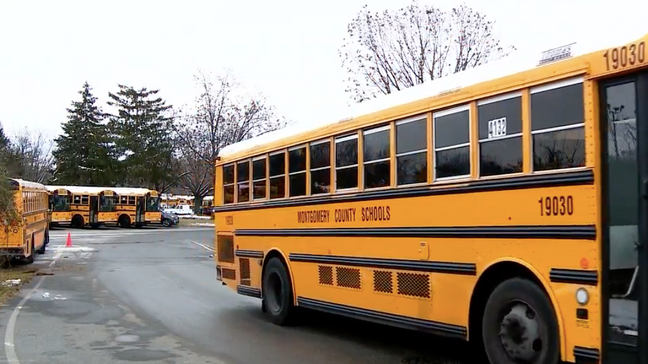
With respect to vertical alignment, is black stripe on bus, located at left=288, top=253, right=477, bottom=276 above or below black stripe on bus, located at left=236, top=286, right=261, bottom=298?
above

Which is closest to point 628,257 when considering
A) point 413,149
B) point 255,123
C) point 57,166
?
point 413,149

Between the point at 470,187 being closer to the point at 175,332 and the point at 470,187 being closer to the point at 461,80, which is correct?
the point at 461,80

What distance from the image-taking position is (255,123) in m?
61.8

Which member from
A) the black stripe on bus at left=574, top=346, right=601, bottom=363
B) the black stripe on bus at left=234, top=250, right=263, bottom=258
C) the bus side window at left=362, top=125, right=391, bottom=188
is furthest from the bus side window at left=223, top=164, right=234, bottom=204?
the black stripe on bus at left=574, top=346, right=601, bottom=363

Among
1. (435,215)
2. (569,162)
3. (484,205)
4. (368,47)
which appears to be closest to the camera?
(569,162)

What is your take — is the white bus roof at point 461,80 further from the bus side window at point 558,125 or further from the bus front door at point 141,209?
the bus front door at point 141,209

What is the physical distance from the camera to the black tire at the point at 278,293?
10148 millimetres

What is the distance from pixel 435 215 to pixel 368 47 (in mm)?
25048

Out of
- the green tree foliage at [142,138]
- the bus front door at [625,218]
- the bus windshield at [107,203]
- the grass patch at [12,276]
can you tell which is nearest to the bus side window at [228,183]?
the grass patch at [12,276]

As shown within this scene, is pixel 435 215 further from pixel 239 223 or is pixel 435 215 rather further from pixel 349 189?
pixel 239 223

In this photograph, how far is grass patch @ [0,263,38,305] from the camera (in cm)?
1405

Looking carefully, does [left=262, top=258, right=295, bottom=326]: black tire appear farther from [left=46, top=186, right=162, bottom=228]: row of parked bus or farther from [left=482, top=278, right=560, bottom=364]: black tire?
[left=46, top=186, right=162, bottom=228]: row of parked bus

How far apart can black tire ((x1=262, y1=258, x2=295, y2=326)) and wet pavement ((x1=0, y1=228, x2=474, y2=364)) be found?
21 centimetres

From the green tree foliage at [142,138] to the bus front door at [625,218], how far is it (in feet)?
229
